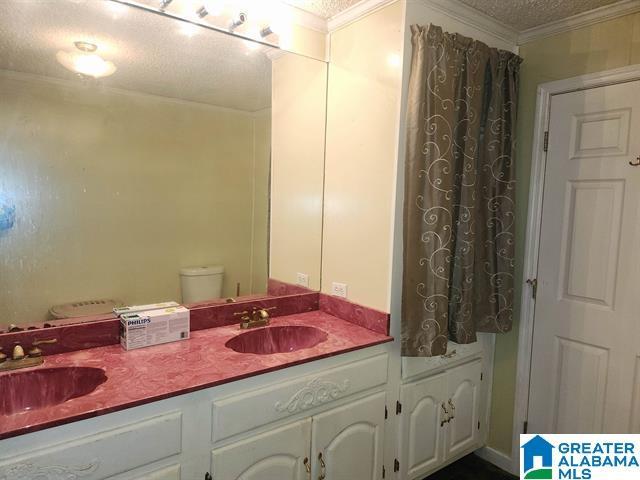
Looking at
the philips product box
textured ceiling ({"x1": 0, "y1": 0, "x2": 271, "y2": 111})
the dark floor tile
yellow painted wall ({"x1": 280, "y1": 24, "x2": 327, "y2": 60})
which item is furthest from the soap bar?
the dark floor tile

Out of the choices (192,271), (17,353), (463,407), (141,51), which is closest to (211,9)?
(141,51)

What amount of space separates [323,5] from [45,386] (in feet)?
6.33

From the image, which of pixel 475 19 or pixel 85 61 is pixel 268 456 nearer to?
pixel 85 61

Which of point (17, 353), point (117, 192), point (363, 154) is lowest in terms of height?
point (17, 353)

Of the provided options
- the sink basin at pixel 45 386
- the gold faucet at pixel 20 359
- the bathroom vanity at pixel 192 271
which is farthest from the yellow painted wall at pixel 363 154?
the gold faucet at pixel 20 359

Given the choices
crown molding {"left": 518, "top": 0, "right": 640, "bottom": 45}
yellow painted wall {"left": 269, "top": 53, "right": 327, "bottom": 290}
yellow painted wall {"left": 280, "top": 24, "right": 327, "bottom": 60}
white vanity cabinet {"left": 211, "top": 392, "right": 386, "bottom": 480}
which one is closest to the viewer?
white vanity cabinet {"left": 211, "top": 392, "right": 386, "bottom": 480}

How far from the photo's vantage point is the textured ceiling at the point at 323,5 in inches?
74.4

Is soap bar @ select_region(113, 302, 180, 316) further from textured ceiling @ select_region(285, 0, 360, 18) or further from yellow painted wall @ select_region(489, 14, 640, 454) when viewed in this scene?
yellow painted wall @ select_region(489, 14, 640, 454)

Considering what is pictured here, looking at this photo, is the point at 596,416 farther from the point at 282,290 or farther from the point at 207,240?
the point at 207,240

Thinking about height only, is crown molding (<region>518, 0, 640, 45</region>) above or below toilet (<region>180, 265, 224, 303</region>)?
above

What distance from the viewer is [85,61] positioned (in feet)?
5.13

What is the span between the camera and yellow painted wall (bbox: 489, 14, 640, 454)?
5.96 feet

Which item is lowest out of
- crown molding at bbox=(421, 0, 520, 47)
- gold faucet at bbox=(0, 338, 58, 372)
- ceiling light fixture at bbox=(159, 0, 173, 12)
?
gold faucet at bbox=(0, 338, 58, 372)

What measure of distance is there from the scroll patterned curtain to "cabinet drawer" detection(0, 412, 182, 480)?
1.01 meters
